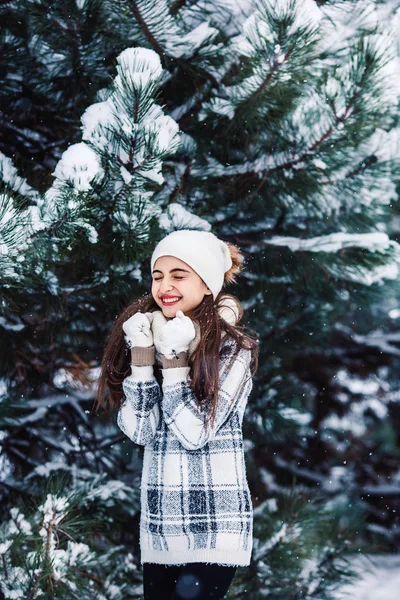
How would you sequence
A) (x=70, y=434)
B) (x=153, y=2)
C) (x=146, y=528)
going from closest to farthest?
(x=146, y=528), (x=153, y=2), (x=70, y=434)

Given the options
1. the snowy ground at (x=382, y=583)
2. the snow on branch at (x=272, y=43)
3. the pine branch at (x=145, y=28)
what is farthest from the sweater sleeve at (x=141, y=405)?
the snowy ground at (x=382, y=583)

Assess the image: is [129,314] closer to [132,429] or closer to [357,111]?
[132,429]

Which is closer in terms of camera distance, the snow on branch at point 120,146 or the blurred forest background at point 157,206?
the snow on branch at point 120,146

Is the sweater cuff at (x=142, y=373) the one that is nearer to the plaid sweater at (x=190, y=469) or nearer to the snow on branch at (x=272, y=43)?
the plaid sweater at (x=190, y=469)

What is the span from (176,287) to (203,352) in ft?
0.68

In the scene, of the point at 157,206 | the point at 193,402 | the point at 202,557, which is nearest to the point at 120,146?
the point at 157,206

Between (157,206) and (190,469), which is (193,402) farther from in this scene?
(157,206)

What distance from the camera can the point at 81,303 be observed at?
240cm

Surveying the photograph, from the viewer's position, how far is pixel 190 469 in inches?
65.1

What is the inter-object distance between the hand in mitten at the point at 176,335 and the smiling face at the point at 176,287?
13cm

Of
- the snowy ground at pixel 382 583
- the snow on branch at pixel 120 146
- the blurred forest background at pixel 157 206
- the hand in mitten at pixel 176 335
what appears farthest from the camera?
the snowy ground at pixel 382 583

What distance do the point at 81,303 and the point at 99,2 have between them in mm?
1061

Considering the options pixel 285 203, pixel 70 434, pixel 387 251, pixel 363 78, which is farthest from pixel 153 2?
pixel 70 434

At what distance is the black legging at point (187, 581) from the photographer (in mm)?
1599
